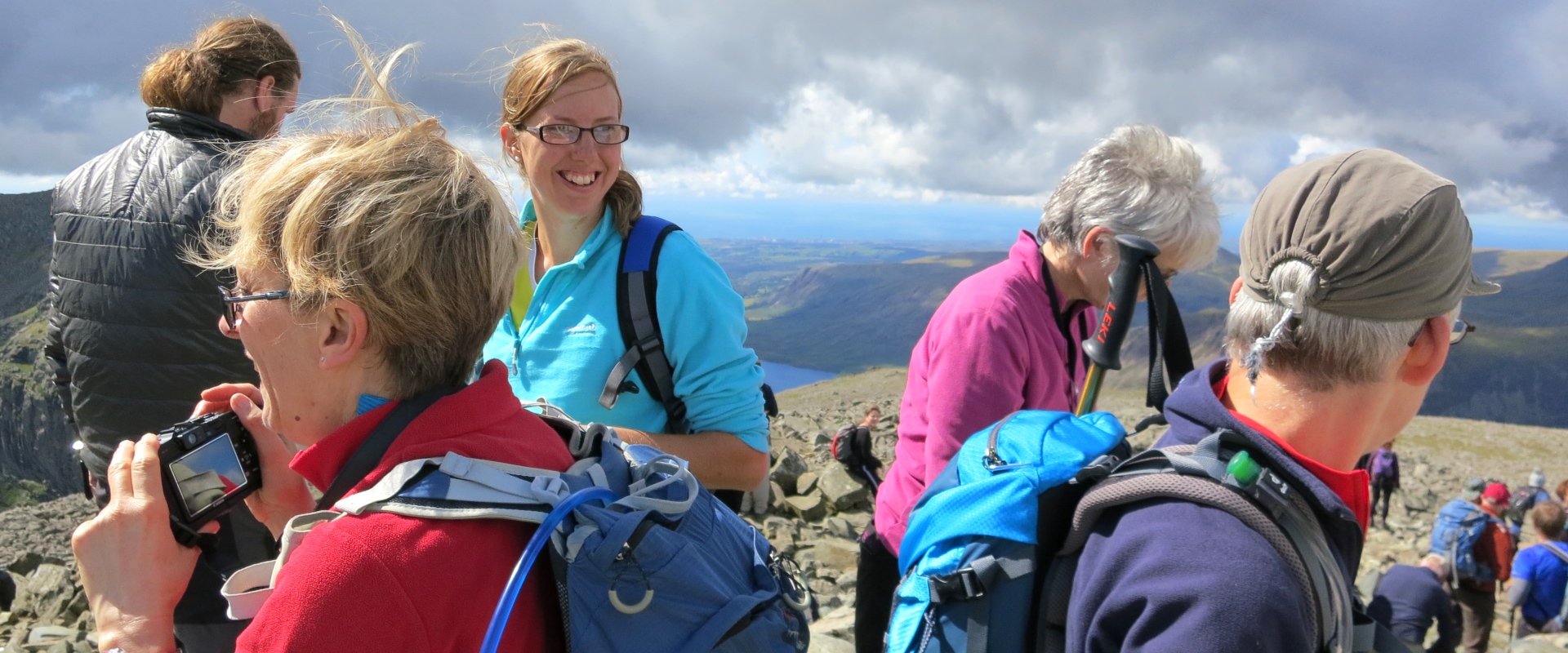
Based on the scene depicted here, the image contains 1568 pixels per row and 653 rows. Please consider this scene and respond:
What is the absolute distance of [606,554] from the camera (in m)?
1.82

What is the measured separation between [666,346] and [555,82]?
4.21 ft

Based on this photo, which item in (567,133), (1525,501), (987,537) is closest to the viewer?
(987,537)

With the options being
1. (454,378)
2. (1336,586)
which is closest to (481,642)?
(454,378)

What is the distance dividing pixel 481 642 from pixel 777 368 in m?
192

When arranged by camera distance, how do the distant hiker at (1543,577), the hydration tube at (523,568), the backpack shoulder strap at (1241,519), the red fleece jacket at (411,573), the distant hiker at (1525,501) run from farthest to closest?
1. the distant hiker at (1525,501)
2. the distant hiker at (1543,577)
3. the backpack shoulder strap at (1241,519)
4. the hydration tube at (523,568)
5. the red fleece jacket at (411,573)

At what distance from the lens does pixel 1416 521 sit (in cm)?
2286

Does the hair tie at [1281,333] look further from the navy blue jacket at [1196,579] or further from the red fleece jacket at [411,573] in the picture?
the red fleece jacket at [411,573]

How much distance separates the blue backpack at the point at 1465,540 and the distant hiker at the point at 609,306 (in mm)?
10940

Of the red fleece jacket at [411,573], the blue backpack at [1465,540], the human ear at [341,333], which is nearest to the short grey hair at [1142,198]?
the red fleece jacket at [411,573]

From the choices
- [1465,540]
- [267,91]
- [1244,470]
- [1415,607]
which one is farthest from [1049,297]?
[1465,540]

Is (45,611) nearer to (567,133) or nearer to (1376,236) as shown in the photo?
(567,133)

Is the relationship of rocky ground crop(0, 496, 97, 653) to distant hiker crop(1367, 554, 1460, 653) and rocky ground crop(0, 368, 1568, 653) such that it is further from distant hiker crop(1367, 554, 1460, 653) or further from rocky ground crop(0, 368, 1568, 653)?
distant hiker crop(1367, 554, 1460, 653)

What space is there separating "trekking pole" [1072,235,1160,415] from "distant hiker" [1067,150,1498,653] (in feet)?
3.40

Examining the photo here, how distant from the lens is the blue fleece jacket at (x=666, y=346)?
11.3 ft
